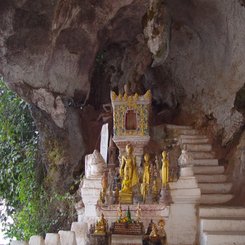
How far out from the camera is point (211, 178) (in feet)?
20.1

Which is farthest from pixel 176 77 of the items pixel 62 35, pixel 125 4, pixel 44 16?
pixel 44 16

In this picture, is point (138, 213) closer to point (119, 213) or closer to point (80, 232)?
point (119, 213)

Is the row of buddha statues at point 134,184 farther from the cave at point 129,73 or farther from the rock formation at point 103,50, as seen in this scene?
the rock formation at point 103,50

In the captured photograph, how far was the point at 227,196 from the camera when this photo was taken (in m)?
5.69

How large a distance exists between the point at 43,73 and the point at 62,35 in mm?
807

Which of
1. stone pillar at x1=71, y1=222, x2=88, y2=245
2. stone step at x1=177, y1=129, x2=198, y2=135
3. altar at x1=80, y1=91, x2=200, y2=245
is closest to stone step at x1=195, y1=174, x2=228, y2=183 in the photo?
altar at x1=80, y1=91, x2=200, y2=245

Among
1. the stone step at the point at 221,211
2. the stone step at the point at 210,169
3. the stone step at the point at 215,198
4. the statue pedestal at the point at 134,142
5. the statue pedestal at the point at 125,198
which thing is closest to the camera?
the stone step at the point at 221,211

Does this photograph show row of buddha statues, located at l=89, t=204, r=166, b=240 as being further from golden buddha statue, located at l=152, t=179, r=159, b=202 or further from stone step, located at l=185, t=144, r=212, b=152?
stone step, located at l=185, t=144, r=212, b=152

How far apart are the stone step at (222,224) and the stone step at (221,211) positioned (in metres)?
0.18

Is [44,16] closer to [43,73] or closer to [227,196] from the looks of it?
[43,73]

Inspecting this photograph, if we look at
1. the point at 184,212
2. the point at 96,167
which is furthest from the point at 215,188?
the point at 96,167

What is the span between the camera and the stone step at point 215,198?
5.57 m

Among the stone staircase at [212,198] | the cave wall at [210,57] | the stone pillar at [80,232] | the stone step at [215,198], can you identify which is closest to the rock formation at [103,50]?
the cave wall at [210,57]

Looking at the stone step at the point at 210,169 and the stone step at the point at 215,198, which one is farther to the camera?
the stone step at the point at 210,169
